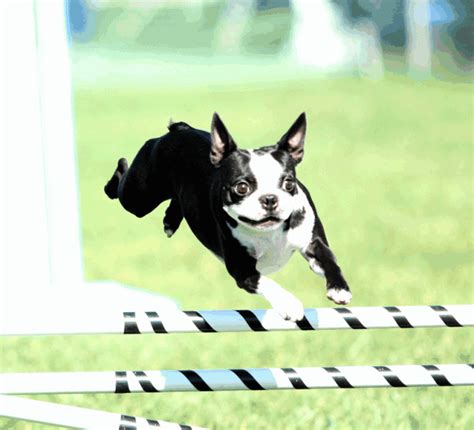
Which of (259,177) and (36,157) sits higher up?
(259,177)

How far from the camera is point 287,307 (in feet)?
11.9

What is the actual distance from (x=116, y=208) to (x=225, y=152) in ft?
31.0

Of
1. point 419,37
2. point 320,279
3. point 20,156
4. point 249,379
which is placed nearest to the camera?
point 249,379

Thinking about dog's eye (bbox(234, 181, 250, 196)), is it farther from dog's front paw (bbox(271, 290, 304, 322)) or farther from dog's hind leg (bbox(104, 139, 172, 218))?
dog's hind leg (bbox(104, 139, 172, 218))

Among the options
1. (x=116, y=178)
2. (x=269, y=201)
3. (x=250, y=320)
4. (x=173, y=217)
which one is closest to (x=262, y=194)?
(x=269, y=201)

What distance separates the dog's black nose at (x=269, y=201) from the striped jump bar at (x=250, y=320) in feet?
1.75

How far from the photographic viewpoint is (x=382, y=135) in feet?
70.4

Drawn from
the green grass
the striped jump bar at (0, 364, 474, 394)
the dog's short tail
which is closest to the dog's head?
the striped jump bar at (0, 364, 474, 394)

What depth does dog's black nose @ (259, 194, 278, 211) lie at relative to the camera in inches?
135

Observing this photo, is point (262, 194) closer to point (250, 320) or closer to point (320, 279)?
point (250, 320)

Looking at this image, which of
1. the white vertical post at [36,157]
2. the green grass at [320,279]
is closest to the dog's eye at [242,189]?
the green grass at [320,279]

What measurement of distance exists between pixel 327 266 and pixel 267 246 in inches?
8.0

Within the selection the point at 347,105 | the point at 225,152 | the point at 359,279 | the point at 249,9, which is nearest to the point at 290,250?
the point at 225,152

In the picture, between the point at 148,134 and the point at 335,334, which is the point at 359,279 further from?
the point at 148,134
